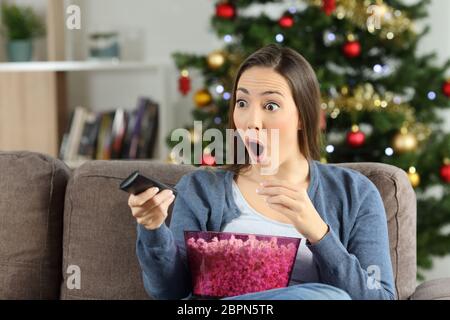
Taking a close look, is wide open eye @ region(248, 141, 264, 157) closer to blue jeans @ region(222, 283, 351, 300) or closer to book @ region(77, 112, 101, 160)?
blue jeans @ region(222, 283, 351, 300)

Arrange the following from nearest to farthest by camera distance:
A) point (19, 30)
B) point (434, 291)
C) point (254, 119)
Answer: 1. point (254, 119)
2. point (434, 291)
3. point (19, 30)

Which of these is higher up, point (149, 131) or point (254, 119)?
point (254, 119)

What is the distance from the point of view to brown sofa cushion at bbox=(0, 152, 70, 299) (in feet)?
5.29

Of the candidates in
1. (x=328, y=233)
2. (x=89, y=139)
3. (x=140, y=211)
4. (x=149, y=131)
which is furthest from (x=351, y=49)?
(x=140, y=211)

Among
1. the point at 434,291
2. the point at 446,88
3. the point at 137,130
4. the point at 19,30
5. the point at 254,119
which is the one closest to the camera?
the point at 254,119

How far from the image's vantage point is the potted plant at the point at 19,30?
3.37 metres

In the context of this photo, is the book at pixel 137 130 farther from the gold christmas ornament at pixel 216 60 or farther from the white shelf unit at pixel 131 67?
the gold christmas ornament at pixel 216 60

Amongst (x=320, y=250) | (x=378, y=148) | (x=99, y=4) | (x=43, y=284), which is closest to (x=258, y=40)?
(x=378, y=148)

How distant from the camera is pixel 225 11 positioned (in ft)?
8.95

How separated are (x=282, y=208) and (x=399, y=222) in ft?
1.47

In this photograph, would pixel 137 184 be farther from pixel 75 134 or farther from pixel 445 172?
pixel 75 134

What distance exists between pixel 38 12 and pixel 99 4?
0.96ft

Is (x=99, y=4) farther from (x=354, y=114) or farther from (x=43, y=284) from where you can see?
(x=43, y=284)

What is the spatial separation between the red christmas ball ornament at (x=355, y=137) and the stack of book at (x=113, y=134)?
3.23 feet
